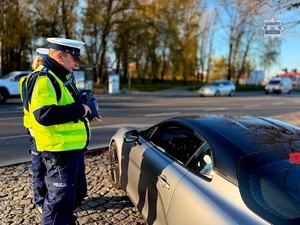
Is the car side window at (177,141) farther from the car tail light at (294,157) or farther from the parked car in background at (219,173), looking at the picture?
the car tail light at (294,157)

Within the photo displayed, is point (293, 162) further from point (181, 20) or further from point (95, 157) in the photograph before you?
point (181, 20)

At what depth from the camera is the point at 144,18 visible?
4222 cm

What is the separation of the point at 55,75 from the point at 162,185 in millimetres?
1243

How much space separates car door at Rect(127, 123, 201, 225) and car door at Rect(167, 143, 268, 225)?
0.12 m

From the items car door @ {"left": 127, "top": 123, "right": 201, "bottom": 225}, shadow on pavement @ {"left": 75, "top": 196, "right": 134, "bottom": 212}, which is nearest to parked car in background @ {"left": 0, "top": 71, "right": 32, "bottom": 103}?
shadow on pavement @ {"left": 75, "top": 196, "right": 134, "bottom": 212}

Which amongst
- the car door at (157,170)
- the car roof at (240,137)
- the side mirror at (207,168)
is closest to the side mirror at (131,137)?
the car door at (157,170)

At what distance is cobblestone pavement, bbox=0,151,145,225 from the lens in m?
4.12

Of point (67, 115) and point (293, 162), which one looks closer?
point (293, 162)

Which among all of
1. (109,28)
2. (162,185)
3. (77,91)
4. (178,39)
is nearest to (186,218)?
(162,185)

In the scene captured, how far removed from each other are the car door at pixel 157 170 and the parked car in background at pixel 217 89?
3085cm

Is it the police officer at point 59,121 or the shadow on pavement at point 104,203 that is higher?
the police officer at point 59,121

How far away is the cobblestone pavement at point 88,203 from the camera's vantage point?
412 centimetres

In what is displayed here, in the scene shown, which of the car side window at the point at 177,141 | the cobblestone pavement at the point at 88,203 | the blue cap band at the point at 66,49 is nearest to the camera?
the blue cap band at the point at 66,49
